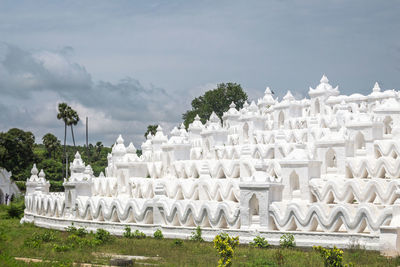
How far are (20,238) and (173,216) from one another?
30.1ft

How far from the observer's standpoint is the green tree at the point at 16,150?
6919 cm

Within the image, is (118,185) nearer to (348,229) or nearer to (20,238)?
(20,238)

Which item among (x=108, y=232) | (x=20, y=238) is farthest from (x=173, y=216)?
(x=20, y=238)

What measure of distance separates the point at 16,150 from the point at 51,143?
17320 millimetres

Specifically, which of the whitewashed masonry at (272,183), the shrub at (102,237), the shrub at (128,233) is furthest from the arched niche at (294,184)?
the shrub at (102,237)

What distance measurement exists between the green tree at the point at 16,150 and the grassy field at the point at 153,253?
1409 inches

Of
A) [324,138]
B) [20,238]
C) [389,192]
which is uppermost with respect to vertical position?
[324,138]

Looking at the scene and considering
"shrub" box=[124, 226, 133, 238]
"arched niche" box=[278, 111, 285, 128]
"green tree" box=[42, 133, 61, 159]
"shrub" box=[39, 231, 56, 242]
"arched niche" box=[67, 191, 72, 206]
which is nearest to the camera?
"shrub" box=[39, 231, 56, 242]

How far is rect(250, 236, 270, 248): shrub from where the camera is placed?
1120 inches

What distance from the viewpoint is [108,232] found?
110ft

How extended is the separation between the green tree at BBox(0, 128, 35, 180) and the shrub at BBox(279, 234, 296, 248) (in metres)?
47.6

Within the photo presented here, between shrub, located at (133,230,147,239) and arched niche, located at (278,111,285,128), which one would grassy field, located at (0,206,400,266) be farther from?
arched niche, located at (278,111,285,128)

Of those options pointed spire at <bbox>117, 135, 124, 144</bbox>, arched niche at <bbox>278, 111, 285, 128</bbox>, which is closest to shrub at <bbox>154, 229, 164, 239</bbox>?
arched niche at <bbox>278, 111, 285, 128</bbox>

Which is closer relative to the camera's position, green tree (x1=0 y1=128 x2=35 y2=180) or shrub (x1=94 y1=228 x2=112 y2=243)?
shrub (x1=94 y1=228 x2=112 y2=243)
